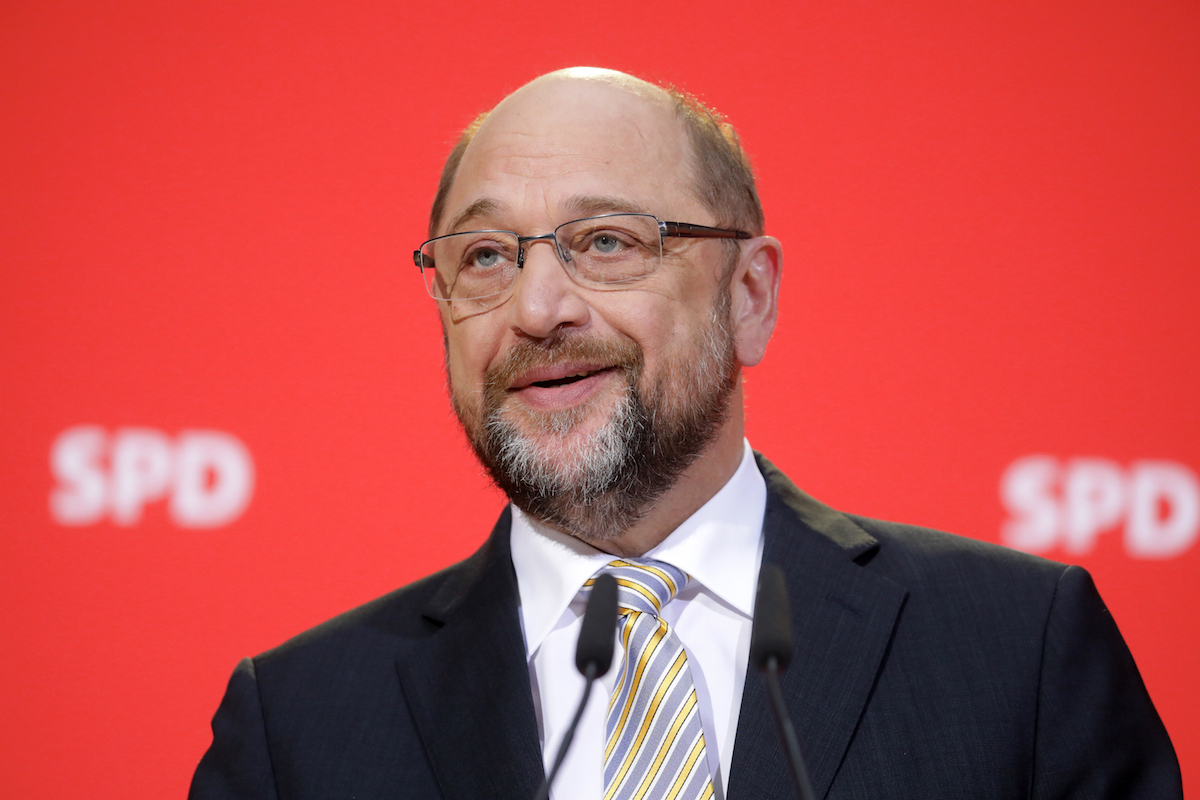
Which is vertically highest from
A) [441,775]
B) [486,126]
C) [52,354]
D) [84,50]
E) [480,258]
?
[84,50]

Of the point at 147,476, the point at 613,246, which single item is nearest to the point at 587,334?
the point at 613,246

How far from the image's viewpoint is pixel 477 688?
1457 millimetres

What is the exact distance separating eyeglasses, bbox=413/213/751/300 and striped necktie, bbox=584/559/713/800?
17.2 inches

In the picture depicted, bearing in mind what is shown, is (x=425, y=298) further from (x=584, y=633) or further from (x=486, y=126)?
(x=584, y=633)

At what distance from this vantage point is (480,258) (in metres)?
1.55

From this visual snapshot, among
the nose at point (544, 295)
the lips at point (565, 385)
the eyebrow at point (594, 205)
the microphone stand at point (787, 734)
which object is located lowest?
the microphone stand at point (787, 734)

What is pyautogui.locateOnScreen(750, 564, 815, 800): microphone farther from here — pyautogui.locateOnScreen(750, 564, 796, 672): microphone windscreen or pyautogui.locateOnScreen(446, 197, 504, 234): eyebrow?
pyautogui.locateOnScreen(446, 197, 504, 234): eyebrow

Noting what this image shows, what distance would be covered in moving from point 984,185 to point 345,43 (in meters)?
1.46

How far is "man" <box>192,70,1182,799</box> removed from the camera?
4.40 ft

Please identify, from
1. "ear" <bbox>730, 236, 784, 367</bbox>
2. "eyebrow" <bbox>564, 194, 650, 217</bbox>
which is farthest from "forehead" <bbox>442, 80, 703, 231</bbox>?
"ear" <bbox>730, 236, 784, 367</bbox>

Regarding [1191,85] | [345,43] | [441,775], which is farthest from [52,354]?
[1191,85]

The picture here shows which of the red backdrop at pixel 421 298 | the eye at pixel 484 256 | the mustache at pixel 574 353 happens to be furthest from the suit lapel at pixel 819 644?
the red backdrop at pixel 421 298

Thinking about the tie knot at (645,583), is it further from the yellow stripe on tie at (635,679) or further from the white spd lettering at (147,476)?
the white spd lettering at (147,476)

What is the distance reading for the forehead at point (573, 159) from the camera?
1.48m
